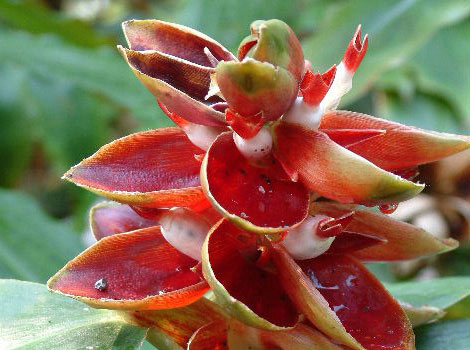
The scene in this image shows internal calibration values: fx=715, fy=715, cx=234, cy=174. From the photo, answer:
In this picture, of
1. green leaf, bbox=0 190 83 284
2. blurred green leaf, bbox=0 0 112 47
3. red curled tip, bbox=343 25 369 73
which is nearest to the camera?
red curled tip, bbox=343 25 369 73

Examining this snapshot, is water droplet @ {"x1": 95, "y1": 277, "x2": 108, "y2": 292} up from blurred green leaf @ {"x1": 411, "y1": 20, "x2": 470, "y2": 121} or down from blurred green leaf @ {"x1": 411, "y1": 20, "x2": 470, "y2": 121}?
up

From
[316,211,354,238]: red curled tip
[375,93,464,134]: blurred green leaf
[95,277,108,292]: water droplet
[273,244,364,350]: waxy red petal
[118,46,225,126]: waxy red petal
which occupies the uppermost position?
[118,46,225,126]: waxy red petal

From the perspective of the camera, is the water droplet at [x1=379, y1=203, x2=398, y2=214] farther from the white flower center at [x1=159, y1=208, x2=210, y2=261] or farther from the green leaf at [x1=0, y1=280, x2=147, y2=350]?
the green leaf at [x1=0, y1=280, x2=147, y2=350]

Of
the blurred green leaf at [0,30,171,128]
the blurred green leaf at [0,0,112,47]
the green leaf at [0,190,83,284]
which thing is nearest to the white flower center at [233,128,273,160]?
the green leaf at [0,190,83,284]

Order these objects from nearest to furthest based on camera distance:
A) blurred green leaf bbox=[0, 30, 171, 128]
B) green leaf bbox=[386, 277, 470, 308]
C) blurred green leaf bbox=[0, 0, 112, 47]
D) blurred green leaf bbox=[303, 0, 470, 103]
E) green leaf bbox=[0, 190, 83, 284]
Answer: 1. green leaf bbox=[386, 277, 470, 308]
2. green leaf bbox=[0, 190, 83, 284]
3. blurred green leaf bbox=[303, 0, 470, 103]
4. blurred green leaf bbox=[0, 30, 171, 128]
5. blurred green leaf bbox=[0, 0, 112, 47]

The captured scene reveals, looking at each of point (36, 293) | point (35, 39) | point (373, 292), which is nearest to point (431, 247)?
point (373, 292)

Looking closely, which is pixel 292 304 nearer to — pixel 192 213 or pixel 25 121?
pixel 192 213

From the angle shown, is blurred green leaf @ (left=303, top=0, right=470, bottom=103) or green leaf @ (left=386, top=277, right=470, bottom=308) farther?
blurred green leaf @ (left=303, top=0, right=470, bottom=103)

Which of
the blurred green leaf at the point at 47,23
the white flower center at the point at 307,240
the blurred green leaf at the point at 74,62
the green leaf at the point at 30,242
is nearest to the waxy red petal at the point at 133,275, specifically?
the white flower center at the point at 307,240
